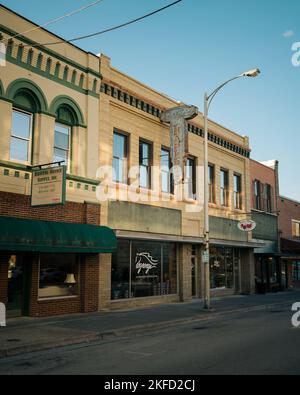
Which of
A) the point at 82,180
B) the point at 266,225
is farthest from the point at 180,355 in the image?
the point at 266,225

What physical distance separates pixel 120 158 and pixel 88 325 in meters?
8.48

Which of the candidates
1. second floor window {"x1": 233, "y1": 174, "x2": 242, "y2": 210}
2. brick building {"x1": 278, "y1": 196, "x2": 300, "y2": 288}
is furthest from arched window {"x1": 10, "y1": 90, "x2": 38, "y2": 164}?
brick building {"x1": 278, "y1": 196, "x2": 300, "y2": 288}

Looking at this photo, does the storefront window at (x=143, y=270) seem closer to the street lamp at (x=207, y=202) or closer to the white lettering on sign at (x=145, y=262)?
the white lettering on sign at (x=145, y=262)

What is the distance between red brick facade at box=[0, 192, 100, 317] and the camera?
14594 millimetres

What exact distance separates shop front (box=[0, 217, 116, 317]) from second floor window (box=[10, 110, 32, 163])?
2501 mm

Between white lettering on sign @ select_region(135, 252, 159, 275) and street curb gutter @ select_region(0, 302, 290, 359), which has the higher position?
white lettering on sign @ select_region(135, 252, 159, 275)

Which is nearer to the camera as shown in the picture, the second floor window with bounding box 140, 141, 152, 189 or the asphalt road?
the asphalt road

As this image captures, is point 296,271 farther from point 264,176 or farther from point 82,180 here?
point 82,180

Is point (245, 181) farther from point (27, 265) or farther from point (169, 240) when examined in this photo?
point (27, 265)

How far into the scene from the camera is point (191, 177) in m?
24.8

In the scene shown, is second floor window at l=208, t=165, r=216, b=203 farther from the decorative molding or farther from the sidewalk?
the sidewalk

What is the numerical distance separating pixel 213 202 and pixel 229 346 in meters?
16.5

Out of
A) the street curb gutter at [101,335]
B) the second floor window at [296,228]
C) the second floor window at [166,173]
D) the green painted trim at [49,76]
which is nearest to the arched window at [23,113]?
the green painted trim at [49,76]
